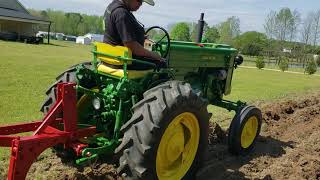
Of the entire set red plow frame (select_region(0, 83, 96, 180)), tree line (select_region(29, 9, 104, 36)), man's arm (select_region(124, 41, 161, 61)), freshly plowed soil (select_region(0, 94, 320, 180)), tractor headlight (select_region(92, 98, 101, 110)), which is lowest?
freshly plowed soil (select_region(0, 94, 320, 180))

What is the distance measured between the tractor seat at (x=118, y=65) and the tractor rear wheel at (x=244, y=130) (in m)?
2.06

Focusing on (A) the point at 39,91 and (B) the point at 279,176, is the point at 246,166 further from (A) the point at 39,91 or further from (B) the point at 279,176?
(A) the point at 39,91

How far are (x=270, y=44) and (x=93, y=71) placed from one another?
7057 cm

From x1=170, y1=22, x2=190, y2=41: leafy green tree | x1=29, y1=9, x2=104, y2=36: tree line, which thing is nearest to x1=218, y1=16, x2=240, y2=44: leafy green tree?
x1=29, y1=9, x2=104, y2=36: tree line

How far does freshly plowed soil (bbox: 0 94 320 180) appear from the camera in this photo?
213 inches

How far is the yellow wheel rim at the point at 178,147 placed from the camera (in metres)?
4.55

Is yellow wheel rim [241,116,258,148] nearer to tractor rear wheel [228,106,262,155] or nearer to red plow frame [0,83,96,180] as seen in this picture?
tractor rear wheel [228,106,262,155]

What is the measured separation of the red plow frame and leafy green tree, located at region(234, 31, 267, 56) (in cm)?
6763

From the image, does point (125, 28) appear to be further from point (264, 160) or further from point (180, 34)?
Result: point (180, 34)

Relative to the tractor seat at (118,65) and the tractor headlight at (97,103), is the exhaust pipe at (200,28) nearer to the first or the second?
the tractor seat at (118,65)

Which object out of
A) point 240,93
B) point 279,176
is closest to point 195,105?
point 279,176

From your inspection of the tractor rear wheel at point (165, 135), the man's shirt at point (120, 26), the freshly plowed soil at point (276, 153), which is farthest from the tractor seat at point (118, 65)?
the freshly plowed soil at point (276, 153)

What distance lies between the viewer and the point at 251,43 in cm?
7831

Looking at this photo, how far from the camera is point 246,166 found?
6172 millimetres
